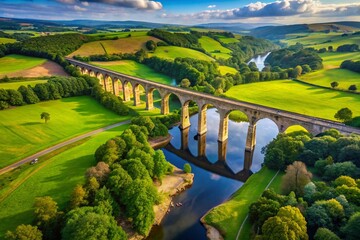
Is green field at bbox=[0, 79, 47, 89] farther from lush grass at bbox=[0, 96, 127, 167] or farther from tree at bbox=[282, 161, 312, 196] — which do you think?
tree at bbox=[282, 161, 312, 196]

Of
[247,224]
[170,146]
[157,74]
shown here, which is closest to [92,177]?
[247,224]

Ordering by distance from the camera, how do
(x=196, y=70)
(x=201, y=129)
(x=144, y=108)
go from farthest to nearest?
(x=196, y=70)
(x=144, y=108)
(x=201, y=129)

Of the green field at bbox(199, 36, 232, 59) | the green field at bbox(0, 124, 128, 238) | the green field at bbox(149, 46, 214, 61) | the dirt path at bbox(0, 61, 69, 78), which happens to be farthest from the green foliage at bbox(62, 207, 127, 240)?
the green field at bbox(199, 36, 232, 59)

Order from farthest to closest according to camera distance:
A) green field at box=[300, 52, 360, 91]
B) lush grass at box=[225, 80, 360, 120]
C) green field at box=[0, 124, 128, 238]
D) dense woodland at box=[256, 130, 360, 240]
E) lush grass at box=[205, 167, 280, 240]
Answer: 1. green field at box=[300, 52, 360, 91]
2. lush grass at box=[225, 80, 360, 120]
3. lush grass at box=[205, 167, 280, 240]
4. green field at box=[0, 124, 128, 238]
5. dense woodland at box=[256, 130, 360, 240]

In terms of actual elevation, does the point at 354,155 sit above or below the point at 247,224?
above

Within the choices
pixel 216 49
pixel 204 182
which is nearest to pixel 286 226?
pixel 204 182

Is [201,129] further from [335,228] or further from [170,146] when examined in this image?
[335,228]
